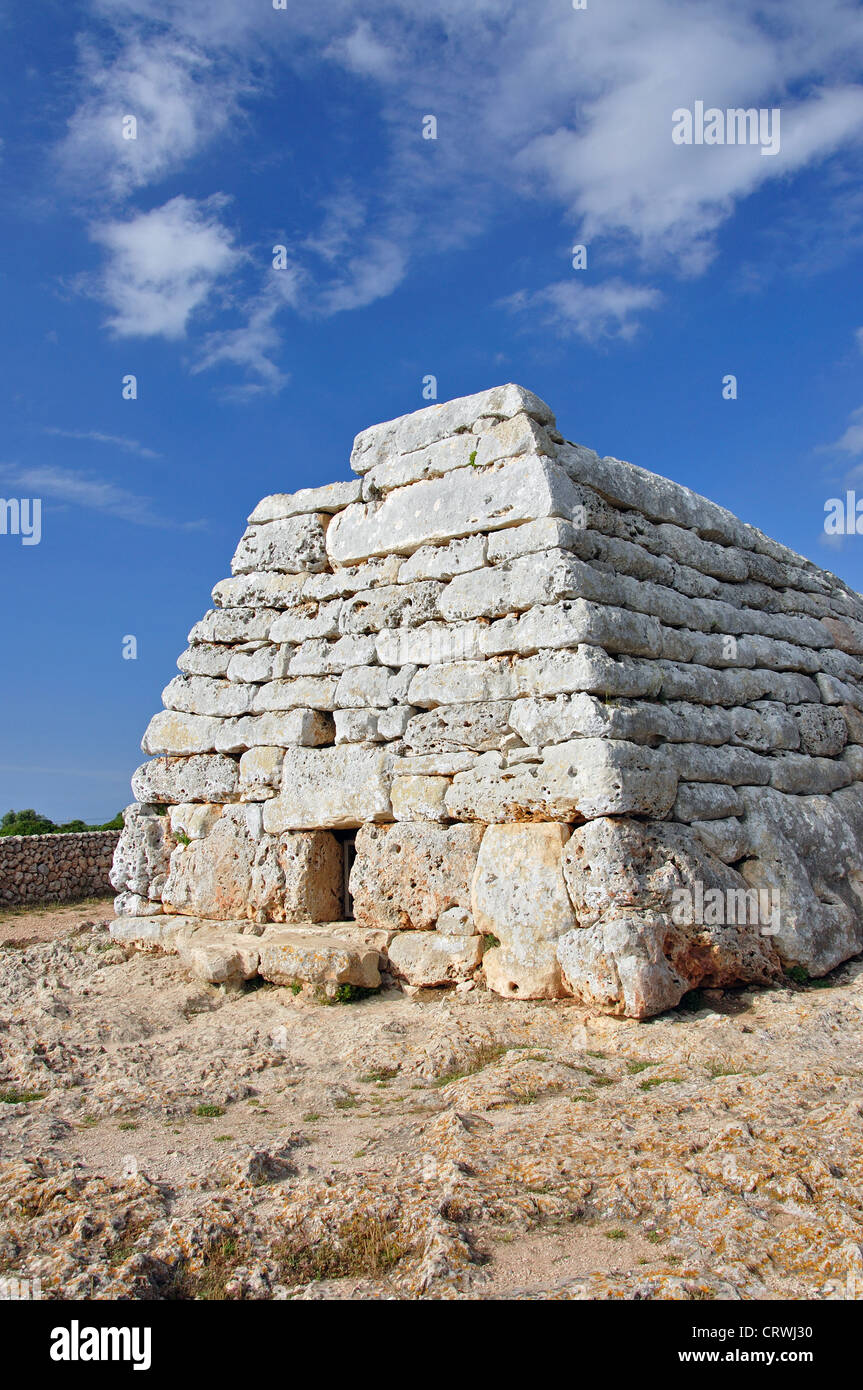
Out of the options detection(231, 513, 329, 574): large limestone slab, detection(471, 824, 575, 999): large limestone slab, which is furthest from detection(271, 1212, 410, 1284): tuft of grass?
detection(231, 513, 329, 574): large limestone slab

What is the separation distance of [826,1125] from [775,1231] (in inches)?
33.5

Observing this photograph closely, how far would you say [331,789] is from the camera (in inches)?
288

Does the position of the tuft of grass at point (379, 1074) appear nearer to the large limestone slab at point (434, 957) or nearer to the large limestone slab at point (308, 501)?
the large limestone slab at point (434, 957)

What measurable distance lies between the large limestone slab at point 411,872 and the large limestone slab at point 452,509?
7.33 feet

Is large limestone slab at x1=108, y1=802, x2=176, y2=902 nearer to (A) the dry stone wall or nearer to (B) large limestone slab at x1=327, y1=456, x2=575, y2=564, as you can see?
(B) large limestone slab at x1=327, y1=456, x2=575, y2=564

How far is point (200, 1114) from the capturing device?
16.1 feet

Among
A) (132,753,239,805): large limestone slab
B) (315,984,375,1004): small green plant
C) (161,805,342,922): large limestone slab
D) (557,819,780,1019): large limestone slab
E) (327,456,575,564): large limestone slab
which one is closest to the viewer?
(557,819,780,1019): large limestone slab

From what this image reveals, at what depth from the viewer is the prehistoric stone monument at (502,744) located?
19.6ft

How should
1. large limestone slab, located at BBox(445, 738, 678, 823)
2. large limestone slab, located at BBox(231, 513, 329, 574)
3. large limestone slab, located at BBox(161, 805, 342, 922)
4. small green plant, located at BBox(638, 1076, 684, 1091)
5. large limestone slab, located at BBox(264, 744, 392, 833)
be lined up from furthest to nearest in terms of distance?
large limestone slab, located at BBox(231, 513, 329, 574) < large limestone slab, located at BBox(161, 805, 342, 922) < large limestone slab, located at BBox(264, 744, 392, 833) < large limestone slab, located at BBox(445, 738, 678, 823) < small green plant, located at BBox(638, 1076, 684, 1091)

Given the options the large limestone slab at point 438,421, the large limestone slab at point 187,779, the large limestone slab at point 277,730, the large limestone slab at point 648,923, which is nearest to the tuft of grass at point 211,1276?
the large limestone slab at point 648,923

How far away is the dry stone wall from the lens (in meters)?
14.7

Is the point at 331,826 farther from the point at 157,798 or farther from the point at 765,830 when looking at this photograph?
the point at 765,830

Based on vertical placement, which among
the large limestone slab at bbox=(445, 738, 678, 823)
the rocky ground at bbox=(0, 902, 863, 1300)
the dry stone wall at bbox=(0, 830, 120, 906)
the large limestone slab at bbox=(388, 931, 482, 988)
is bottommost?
the rocky ground at bbox=(0, 902, 863, 1300)

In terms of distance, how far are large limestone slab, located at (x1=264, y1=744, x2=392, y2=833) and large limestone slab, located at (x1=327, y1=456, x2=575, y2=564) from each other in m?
1.71
